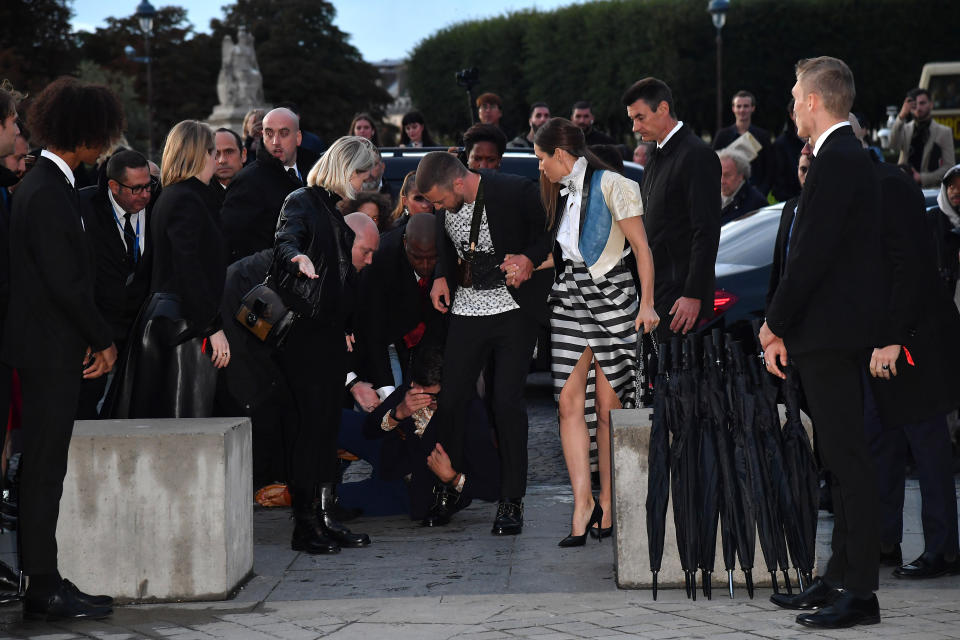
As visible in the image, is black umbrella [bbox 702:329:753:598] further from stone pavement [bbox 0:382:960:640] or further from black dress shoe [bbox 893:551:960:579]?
black dress shoe [bbox 893:551:960:579]

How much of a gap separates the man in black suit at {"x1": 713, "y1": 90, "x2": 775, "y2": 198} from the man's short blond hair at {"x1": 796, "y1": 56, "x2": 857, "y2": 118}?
8254mm

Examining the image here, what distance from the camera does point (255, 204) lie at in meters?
7.34

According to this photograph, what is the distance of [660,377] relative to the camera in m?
5.48

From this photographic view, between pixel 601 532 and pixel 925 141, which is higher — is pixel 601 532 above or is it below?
below

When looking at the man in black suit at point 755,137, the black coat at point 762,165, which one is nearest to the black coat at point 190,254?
the black coat at point 762,165

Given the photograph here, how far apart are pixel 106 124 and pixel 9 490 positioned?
7.36 ft

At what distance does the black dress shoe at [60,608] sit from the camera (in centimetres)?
504

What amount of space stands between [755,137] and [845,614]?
920 centimetres

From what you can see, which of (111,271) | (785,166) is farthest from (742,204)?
(111,271)

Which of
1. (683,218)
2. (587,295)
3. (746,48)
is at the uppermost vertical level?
(746,48)

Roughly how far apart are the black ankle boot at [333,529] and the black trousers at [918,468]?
2.28 meters

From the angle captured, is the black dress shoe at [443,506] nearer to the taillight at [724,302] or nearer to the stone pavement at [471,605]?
the stone pavement at [471,605]

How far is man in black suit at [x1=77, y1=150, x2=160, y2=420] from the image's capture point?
21.5 feet

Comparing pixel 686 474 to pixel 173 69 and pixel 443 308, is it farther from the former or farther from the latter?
pixel 173 69
